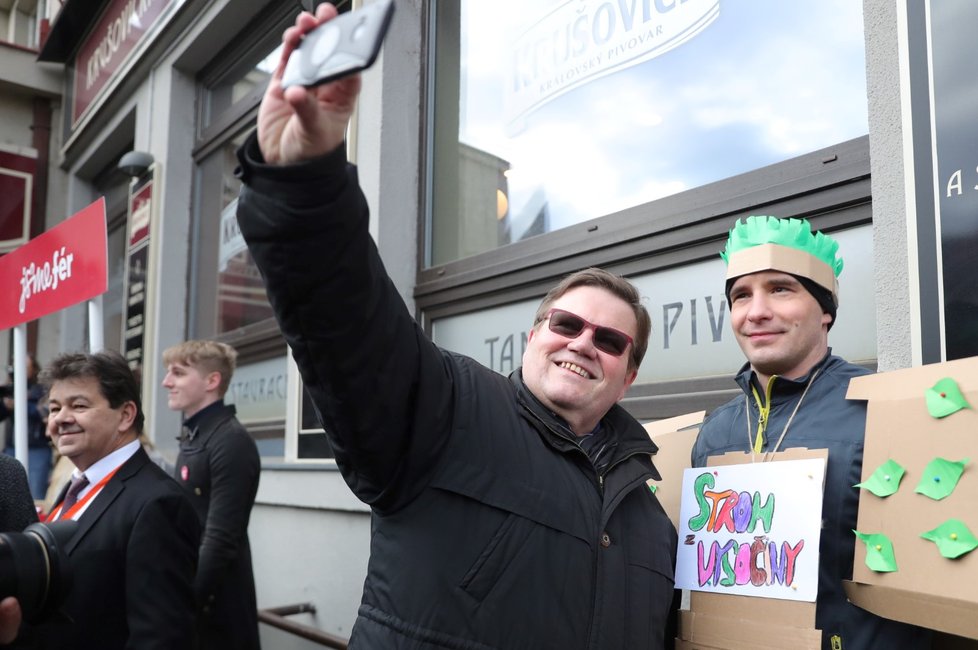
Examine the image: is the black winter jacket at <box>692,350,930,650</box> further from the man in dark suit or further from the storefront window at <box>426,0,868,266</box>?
the man in dark suit

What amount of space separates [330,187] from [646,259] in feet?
8.46

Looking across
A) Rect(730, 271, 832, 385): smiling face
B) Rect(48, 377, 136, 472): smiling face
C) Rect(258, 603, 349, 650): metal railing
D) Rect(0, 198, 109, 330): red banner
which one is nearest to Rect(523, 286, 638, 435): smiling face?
Rect(730, 271, 832, 385): smiling face

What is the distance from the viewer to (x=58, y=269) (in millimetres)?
3529

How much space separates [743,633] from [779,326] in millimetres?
674

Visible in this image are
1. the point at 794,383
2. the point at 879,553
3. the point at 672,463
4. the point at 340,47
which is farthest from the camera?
the point at 672,463

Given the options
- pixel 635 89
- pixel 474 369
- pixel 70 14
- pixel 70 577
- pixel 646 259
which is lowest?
pixel 70 577

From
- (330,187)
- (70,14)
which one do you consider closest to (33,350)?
(70,14)

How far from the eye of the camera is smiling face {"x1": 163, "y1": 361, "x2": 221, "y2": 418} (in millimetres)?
3859

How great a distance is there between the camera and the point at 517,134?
4605 mm

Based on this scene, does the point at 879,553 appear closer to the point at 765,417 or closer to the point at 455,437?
the point at 765,417

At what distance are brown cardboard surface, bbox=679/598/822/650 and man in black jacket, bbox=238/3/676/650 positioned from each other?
0.26 feet

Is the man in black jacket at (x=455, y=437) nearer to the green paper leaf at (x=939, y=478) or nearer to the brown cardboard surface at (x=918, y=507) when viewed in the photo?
the brown cardboard surface at (x=918, y=507)

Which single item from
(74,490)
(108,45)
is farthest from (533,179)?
(108,45)

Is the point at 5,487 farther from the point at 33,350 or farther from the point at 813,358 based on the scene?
the point at 33,350
